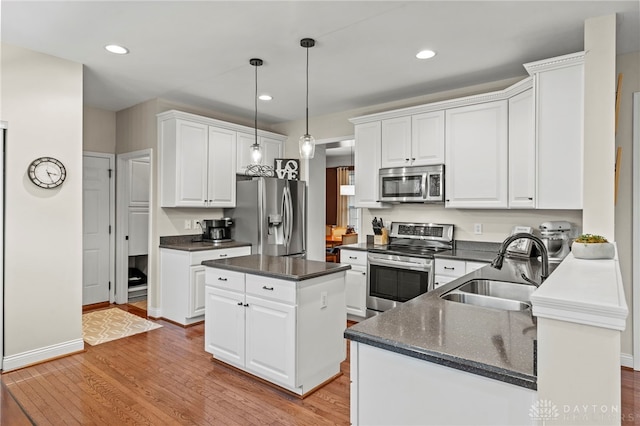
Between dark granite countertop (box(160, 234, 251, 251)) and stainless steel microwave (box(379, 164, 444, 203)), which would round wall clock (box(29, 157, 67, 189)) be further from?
stainless steel microwave (box(379, 164, 444, 203))

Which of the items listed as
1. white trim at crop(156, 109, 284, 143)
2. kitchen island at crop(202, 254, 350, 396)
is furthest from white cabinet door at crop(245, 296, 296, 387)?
white trim at crop(156, 109, 284, 143)

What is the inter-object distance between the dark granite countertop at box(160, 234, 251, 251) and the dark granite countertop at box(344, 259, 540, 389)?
10.3ft

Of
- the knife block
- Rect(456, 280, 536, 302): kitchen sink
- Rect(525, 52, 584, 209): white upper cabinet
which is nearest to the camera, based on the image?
Rect(456, 280, 536, 302): kitchen sink

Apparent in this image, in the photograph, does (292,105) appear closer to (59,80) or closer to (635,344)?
(59,80)

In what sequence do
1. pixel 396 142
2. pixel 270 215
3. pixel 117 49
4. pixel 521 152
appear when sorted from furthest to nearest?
pixel 270 215, pixel 396 142, pixel 521 152, pixel 117 49

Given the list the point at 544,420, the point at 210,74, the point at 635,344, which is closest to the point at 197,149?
the point at 210,74

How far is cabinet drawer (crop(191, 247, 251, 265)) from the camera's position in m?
4.22

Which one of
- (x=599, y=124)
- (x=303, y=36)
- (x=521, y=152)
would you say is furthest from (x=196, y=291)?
(x=599, y=124)

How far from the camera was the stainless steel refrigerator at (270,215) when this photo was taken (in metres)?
4.72

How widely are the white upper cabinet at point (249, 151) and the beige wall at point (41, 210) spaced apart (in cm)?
198

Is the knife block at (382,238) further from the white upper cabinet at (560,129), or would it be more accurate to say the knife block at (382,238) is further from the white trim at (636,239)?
the white trim at (636,239)

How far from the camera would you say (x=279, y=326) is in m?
2.62

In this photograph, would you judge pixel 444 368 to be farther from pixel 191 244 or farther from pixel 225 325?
pixel 191 244

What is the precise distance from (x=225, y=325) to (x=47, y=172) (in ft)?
6.89
